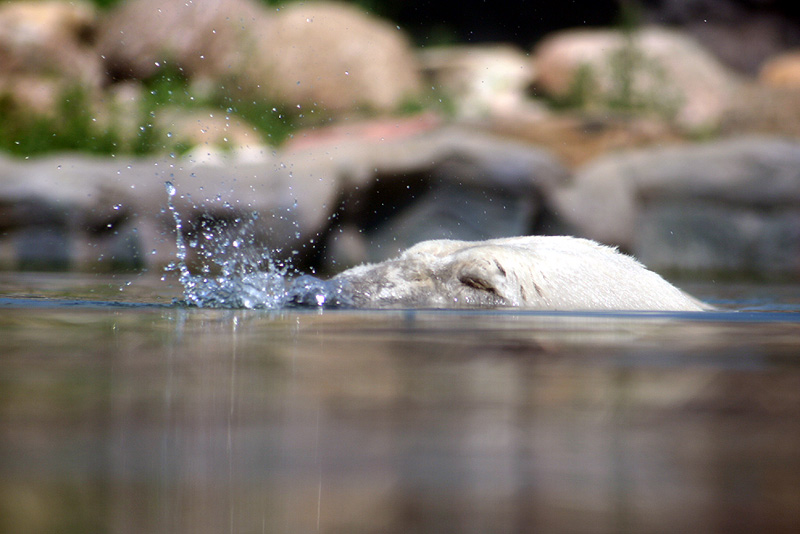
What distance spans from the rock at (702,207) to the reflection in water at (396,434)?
18.8 feet

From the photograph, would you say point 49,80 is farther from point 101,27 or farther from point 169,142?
→ point 169,142

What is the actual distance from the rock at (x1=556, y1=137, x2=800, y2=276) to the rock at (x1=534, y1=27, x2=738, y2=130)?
2719 mm

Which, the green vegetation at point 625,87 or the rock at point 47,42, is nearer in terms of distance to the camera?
the green vegetation at point 625,87

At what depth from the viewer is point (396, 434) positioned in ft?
5.06

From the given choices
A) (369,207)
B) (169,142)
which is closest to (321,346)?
(369,207)

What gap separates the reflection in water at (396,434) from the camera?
3.76 ft

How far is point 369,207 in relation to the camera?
8602 mm

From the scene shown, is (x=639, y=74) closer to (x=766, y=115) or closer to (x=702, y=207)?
(x=766, y=115)

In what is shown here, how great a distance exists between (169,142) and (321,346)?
25.2 feet

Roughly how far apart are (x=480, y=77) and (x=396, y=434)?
1266 cm

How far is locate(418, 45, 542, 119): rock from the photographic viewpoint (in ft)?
42.4

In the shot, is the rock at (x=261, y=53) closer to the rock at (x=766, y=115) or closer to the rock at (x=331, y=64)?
the rock at (x=331, y=64)

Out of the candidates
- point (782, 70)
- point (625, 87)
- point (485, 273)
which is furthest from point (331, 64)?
point (485, 273)

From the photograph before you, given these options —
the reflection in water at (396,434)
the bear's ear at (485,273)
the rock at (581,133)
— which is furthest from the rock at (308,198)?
the reflection in water at (396,434)
